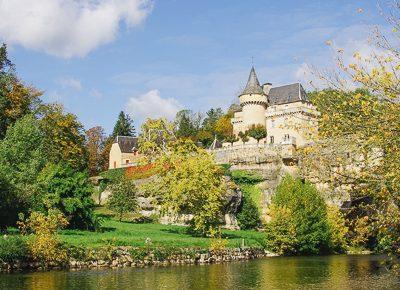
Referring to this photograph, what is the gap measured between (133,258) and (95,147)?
60.5m

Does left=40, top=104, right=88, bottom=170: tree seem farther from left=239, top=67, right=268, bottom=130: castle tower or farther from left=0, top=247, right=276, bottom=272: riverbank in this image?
left=239, top=67, right=268, bottom=130: castle tower

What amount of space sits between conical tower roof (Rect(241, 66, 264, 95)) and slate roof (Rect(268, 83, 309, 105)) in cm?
216

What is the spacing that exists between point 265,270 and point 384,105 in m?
19.9

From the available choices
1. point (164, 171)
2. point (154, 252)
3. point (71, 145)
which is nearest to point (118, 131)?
point (71, 145)

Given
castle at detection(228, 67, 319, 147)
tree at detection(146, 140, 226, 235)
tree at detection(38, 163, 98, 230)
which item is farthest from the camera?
castle at detection(228, 67, 319, 147)

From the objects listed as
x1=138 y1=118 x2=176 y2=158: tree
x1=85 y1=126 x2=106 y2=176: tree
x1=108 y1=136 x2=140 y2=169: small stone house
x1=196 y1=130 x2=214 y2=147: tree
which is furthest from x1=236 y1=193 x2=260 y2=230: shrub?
x1=85 y1=126 x2=106 y2=176: tree

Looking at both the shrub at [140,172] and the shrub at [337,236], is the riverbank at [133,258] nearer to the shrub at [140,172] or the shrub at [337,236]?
the shrub at [337,236]

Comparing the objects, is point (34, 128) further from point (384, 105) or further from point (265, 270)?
point (384, 105)

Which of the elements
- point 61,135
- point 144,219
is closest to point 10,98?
point 61,135

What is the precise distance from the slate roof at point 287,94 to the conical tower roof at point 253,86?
216cm

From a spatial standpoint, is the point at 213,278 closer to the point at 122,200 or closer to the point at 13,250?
the point at 13,250

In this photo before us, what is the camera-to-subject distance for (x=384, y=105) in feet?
29.6

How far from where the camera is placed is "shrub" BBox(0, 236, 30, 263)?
2372 centimetres

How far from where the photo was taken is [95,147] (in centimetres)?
8744
